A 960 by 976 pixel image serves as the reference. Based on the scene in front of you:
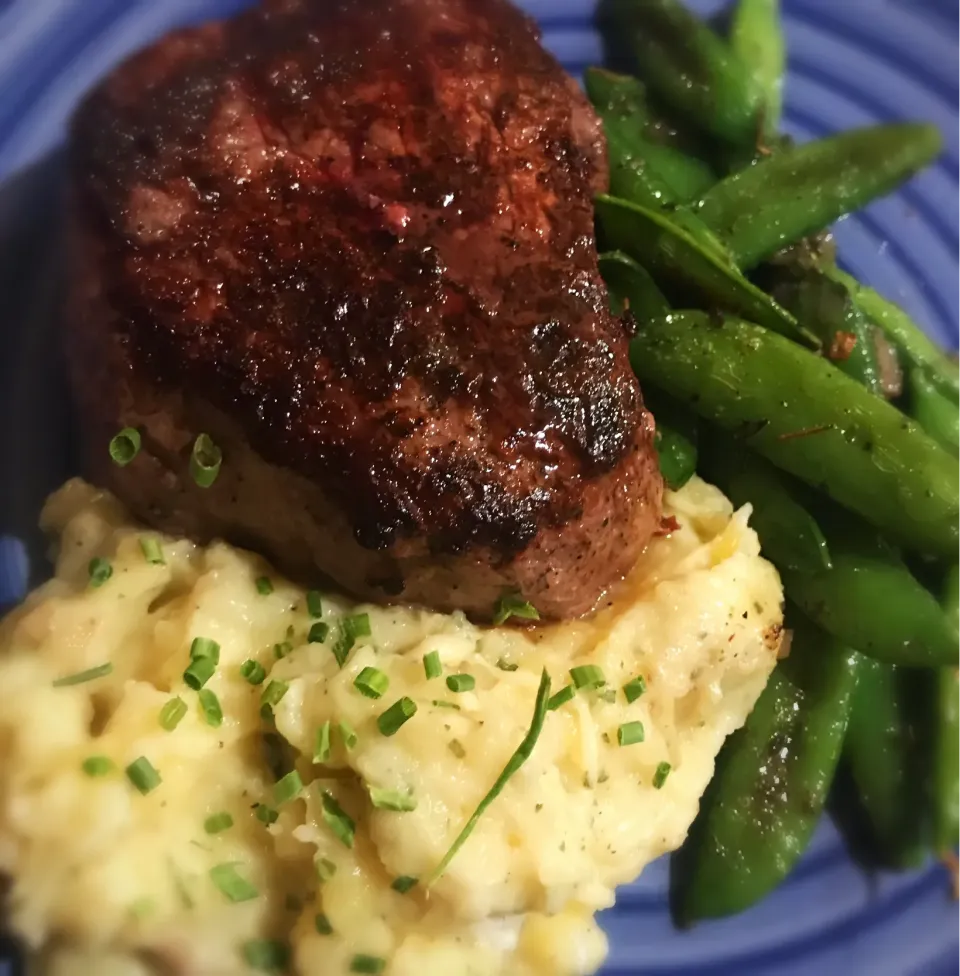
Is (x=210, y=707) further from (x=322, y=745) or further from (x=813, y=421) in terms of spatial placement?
(x=813, y=421)

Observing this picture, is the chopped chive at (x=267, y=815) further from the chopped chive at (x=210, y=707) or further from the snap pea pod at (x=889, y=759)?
the snap pea pod at (x=889, y=759)

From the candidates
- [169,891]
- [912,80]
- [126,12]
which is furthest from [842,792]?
[126,12]

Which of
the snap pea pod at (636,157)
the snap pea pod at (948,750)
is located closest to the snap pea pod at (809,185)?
the snap pea pod at (636,157)

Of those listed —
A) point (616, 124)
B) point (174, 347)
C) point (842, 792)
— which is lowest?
point (842, 792)

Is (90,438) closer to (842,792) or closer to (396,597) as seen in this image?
(396,597)

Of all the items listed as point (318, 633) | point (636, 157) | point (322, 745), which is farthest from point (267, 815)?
point (636, 157)

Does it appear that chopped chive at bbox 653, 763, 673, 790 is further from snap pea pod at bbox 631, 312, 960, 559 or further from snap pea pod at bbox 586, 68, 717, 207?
snap pea pod at bbox 586, 68, 717, 207

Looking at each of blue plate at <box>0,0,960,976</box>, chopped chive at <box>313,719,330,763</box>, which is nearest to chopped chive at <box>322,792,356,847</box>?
chopped chive at <box>313,719,330,763</box>
